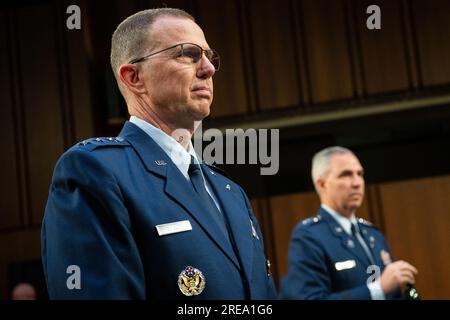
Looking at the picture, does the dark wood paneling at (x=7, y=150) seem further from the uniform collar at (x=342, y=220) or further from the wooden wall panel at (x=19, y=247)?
the uniform collar at (x=342, y=220)

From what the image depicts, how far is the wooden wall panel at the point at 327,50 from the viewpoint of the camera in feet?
21.8

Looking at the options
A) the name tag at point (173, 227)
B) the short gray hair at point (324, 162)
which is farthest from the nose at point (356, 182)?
the name tag at point (173, 227)

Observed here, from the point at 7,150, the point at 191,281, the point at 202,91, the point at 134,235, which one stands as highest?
the point at 7,150

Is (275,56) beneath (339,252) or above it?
above

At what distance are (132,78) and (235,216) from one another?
497mm

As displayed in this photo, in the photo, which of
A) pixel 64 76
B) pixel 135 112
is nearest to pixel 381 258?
pixel 135 112

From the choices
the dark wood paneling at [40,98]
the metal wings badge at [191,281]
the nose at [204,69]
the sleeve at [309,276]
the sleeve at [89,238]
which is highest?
the dark wood paneling at [40,98]

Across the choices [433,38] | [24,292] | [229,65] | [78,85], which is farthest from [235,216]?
[78,85]

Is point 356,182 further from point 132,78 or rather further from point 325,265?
point 132,78

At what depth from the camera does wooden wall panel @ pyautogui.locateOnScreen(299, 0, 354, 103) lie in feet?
21.8

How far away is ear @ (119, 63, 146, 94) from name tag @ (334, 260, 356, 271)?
6.25 feet

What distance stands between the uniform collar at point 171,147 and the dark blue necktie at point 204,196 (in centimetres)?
2

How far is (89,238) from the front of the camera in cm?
150

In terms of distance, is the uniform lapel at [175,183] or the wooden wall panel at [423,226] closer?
the uniform lapel at [175,183]
